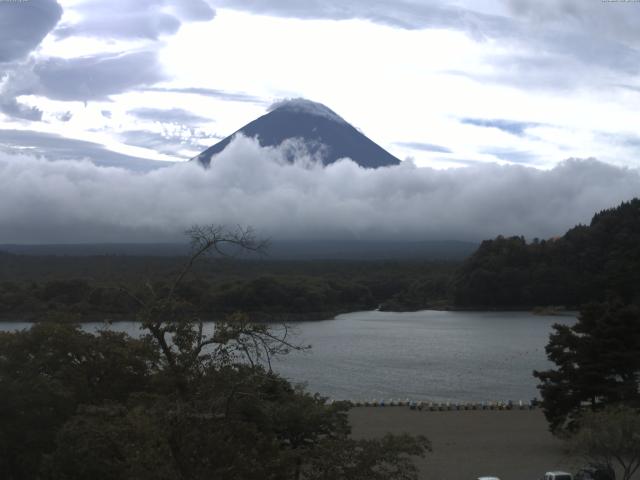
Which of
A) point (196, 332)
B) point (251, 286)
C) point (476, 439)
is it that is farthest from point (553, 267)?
point (196, 332)

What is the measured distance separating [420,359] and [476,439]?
14681 millimetres

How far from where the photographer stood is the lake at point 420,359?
22.9 m

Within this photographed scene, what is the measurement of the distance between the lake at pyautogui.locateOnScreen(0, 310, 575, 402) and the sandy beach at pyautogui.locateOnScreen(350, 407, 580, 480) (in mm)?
2368

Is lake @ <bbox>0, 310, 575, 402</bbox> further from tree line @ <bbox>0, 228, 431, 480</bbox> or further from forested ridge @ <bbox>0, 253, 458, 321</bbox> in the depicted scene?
tree line @ <bbox>0, 228, 431, 480</bbox>

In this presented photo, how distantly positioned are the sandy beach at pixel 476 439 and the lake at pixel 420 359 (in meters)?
2.37

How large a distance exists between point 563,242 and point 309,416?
50552 millimetres

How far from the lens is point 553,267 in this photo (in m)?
55.0

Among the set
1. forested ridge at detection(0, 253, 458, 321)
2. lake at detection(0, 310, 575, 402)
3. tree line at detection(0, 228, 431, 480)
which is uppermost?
tree line at detection(0, 228, 431, 480)

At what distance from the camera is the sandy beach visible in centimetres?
1230

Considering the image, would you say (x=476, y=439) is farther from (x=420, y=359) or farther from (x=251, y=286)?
(x=251, y=286)

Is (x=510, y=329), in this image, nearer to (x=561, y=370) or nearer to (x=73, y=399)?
(x=561, y=370)

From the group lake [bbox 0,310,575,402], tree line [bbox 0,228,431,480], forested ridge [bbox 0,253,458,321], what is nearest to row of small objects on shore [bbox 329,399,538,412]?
lake [bbox 0,310,575,402]

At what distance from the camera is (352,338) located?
36.7 meters

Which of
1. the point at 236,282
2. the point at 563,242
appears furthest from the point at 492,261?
the point at 236,282
